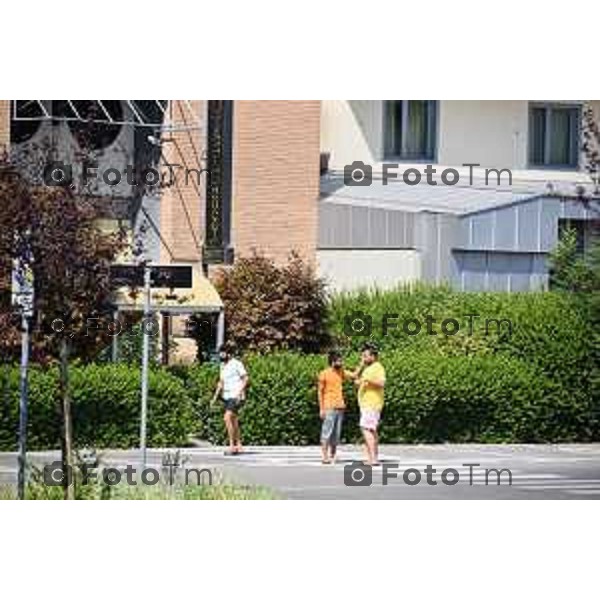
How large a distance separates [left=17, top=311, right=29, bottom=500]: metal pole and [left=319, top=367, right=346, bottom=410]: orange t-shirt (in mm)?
2232

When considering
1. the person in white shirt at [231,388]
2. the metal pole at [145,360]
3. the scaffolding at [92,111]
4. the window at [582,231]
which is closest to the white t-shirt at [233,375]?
the person in white shirt at [231,388]

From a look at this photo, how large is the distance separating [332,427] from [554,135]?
9.15ft

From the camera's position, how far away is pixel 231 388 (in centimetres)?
1755

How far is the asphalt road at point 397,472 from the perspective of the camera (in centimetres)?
1680

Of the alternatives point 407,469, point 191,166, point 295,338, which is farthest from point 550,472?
point 191,166

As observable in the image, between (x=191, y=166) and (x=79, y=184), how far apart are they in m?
1.38

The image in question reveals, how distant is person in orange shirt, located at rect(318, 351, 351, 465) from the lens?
17.3 metres

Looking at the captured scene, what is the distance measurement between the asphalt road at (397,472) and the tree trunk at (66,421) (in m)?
0.11

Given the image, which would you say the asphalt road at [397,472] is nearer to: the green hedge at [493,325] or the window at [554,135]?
the green hedge at [493,325]

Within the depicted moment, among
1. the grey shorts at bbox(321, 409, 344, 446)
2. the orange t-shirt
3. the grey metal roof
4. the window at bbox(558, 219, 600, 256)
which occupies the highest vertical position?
the grey metal roof

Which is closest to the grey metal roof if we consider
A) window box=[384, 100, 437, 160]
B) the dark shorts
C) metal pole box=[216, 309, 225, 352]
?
window box=[384, 100, 437, 160]

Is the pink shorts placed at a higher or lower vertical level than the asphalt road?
higher

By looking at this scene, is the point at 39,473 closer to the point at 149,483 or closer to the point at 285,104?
the point at 149,483

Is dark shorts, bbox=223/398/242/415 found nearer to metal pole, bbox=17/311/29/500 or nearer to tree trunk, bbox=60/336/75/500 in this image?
tree trunk, bbox=60/336/75/500
